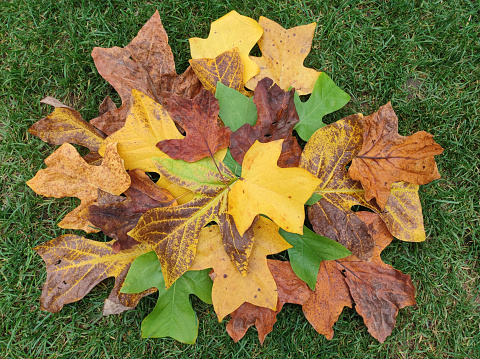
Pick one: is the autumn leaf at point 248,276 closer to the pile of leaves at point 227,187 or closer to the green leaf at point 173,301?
the pile of leaves at point 227,187

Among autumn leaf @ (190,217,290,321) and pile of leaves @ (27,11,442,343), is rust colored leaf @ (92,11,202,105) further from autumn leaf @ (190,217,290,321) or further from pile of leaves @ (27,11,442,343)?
autumn leaf @ (190,217,290,321)

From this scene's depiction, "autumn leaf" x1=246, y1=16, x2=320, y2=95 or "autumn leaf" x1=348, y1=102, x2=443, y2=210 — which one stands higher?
"autumn leaf" x1=246, y1=16, x2=320, y2=95

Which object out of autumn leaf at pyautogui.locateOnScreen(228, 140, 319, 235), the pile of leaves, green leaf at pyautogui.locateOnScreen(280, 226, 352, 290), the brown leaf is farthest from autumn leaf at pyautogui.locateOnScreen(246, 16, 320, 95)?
green leaf at pyautogui.locateOnScreen(280, 226, 352, 290)

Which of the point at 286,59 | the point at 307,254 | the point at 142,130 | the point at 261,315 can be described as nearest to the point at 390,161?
the point at 307,254

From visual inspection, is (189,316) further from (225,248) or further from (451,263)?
(451,263)

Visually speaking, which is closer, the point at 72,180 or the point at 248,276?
the point at 248,276

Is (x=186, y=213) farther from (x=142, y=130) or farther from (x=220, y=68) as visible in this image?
(x=220, y=68)

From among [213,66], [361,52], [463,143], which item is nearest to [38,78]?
[213,66]
